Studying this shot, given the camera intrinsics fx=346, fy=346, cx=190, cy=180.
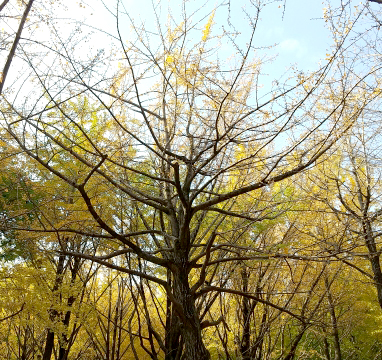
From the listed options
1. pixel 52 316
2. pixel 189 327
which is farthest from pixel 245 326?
pixel 52 316

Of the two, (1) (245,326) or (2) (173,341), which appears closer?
(2) (173,341)

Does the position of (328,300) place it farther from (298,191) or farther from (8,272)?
(8,272)

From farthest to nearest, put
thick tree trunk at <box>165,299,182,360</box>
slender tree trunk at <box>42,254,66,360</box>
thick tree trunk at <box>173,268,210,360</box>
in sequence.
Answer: slender tree trunk at <box>42,254,66,360</box>
thick tree trunk at <box>165,299,182,360</box>
thick tree trunk at <box>173,268,210,360</box>

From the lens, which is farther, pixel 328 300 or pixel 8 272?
pixel 328 300

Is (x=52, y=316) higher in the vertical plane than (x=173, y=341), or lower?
higher

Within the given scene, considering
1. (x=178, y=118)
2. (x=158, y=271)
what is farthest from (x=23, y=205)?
(x=178, y=118)

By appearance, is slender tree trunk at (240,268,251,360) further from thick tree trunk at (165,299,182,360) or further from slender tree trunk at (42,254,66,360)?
slender tree trunk at (42,254,66,360)

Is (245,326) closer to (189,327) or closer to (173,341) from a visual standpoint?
(173,341)

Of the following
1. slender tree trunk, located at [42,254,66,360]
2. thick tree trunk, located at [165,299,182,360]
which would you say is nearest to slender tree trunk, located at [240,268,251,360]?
thick tree trunk, located at [165,299,182,360]

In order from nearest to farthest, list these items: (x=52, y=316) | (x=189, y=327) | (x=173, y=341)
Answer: (x=189, y=327) → (x=173, y=341) → (x=52, y=316)

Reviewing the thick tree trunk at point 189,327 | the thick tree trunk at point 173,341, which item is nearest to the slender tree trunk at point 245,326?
the thick tree trunk at point 173,341

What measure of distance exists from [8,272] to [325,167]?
6.62 m

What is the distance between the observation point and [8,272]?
610cm

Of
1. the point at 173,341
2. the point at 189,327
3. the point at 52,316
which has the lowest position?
the point at 173,341
